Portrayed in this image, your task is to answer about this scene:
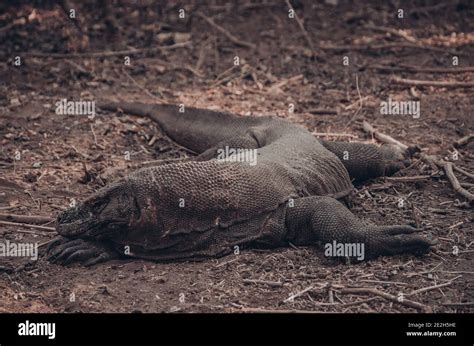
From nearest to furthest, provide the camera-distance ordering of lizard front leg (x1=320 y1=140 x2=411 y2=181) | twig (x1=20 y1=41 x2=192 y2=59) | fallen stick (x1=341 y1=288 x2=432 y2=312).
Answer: fallen stick (x1=341 y1=288 x2=432 y2=312)
lizard front leg (x1=320 y1=140 x2=411 y2=181)
twig (x1=20 y1=41 x2=192 y2=59)

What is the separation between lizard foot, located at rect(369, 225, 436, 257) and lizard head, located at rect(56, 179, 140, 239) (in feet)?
5.32

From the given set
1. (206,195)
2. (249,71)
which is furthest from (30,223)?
(249,71)

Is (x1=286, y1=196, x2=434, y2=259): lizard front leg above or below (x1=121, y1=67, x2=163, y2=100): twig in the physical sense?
below

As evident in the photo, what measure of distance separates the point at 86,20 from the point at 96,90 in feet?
5.92

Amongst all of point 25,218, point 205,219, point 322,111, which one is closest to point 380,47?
point 322,111

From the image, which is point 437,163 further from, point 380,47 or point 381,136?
point 380,47

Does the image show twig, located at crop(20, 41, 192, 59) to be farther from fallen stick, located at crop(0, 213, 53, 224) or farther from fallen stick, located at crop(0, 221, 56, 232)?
fallen stick, located at crop(0, 221, 56, 232)

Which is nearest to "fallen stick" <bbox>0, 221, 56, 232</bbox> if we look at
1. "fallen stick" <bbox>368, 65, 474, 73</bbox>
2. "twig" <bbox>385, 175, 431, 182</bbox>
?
"twig" <bbox>385, 175, 431, 182</bbox>

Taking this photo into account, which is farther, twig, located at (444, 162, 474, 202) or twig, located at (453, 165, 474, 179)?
twig, located at (453, 165, 474, 179)

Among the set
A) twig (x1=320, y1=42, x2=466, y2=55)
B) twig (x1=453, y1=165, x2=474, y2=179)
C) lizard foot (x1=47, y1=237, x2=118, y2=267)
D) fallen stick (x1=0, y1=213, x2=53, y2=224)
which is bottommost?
lizard foot (x1=47, y1=237, x2=118, y2=267)

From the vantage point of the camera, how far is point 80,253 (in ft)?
21.8

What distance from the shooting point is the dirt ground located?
20.4ft

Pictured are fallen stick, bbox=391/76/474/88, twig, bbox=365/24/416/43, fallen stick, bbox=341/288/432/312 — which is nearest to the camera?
fallen stick, bbox=341/288/432/312

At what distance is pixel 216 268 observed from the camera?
6.55m
